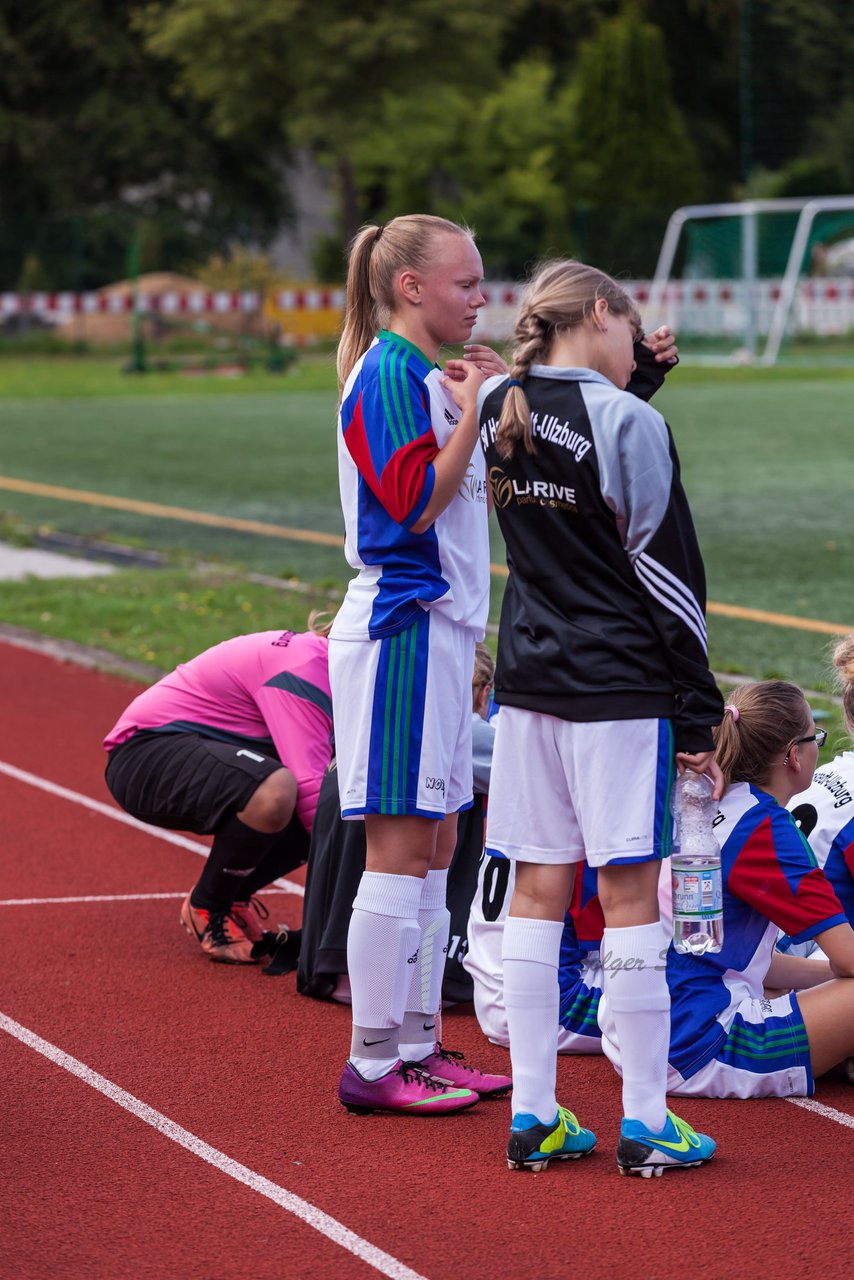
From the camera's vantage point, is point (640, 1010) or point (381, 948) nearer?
point (640, 1010)

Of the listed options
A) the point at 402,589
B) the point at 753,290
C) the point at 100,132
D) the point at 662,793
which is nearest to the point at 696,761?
the point at 662,793

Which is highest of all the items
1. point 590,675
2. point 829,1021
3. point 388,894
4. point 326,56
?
point 326,56

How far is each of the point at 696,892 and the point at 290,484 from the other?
51.2 feet

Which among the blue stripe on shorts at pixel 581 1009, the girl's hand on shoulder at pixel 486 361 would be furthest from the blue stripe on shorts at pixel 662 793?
the blue stripe on shorts at pixel 581 1009

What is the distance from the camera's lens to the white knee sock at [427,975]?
435 centimetres

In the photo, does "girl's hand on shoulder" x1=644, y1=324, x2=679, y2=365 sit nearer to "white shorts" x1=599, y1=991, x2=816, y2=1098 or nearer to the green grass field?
"white shorts" x1=599, y1=991, x2=816, y2=1098

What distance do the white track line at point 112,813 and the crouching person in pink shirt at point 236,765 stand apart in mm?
699

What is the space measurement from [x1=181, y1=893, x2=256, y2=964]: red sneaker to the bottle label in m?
2.02

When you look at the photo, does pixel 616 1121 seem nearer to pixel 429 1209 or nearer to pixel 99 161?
pixel 429 1209

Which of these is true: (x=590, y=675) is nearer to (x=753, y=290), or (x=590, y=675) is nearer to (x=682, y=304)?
(x=753, y=290)

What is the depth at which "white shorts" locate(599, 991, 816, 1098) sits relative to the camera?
4.39 meters

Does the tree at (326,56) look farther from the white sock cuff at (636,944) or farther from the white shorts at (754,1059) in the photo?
the white sock cuff at (636,944)

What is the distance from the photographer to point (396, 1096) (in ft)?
14.0

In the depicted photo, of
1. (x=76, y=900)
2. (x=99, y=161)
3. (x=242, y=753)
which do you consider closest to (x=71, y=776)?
(x=76, y=900)
